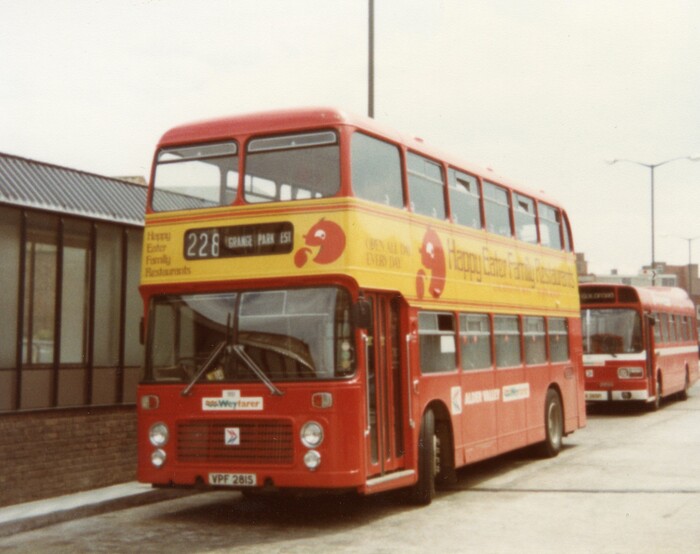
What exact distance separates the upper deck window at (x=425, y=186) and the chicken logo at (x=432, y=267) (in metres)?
0.32

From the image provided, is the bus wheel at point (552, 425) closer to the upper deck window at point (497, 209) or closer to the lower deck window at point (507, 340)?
the lower deck window at point (507, 340)

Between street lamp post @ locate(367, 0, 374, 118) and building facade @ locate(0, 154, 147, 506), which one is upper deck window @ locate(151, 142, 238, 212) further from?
street lamp post @ locate(367, 0, 374, 118)

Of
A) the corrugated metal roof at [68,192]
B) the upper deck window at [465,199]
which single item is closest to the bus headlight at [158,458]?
the corrugated metal roof at [68,192]

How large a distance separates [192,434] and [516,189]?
23.9 ft

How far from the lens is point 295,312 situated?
1034cm

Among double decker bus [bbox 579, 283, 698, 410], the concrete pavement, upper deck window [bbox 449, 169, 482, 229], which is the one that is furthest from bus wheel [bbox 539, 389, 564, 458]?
double decker bus [bbox 579, 283, 698, 410]

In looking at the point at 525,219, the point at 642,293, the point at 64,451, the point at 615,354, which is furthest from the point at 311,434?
the point at 642,293

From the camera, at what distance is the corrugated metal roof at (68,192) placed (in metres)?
12.4

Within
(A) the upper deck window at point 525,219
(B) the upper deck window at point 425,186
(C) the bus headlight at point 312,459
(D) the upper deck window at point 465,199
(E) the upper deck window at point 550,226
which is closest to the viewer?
(C) the bus headlight at point 312,459

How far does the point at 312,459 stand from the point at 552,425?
7.81 m

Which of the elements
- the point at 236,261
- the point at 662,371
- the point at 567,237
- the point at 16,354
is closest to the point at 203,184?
the point at 236,261

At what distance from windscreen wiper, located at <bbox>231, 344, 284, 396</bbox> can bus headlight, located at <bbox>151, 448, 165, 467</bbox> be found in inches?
52.3

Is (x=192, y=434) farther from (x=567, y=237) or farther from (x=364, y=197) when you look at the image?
(x=567, y=237)

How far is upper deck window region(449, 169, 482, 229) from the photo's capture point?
13453 millimetres
